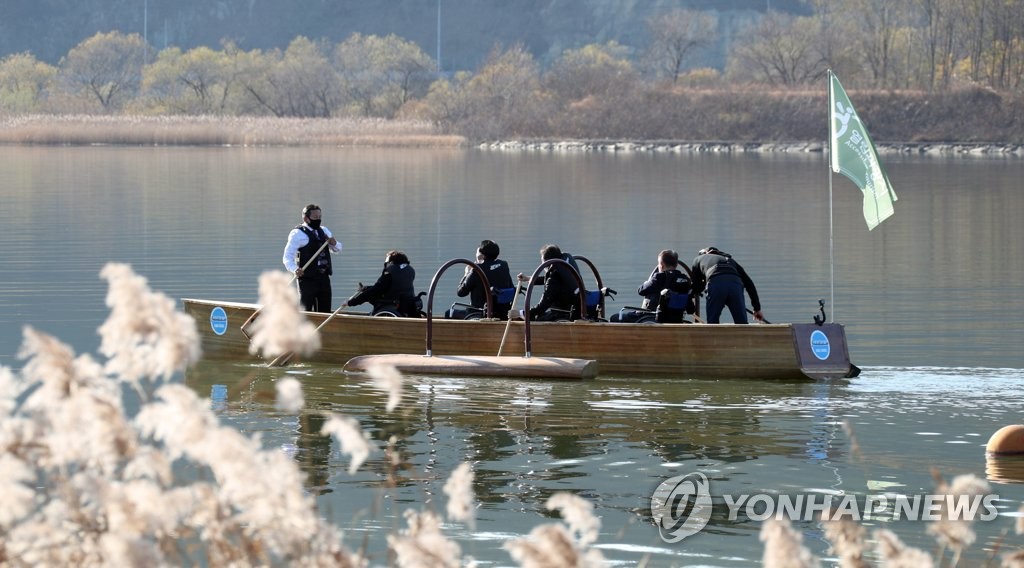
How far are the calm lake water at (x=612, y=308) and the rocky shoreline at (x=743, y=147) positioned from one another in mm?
16736

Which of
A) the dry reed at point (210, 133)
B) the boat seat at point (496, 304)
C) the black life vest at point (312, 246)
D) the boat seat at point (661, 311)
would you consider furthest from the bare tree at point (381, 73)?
the boat seat at point (661, 311)

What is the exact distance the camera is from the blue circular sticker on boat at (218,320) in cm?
1911

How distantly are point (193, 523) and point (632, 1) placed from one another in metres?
160

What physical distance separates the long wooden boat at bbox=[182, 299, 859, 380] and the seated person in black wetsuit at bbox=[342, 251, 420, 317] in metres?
0.35

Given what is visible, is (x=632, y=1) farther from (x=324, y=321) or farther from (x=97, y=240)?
(x=324, y=321)

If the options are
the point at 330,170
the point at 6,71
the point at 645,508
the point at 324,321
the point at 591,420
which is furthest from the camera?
the point at 6,71

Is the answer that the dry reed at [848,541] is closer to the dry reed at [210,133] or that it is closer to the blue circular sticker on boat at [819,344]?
the blue circular sticker on boat at [819,344]

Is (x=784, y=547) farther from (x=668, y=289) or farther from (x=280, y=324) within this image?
(x=668, y=289)

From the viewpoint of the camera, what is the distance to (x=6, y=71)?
128m

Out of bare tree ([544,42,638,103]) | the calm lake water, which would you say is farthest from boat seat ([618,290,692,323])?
bare tree ([544,42,638,103])

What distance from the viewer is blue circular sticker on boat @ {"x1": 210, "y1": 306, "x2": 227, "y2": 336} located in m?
19.1

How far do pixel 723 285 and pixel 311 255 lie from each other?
4708 millimetres

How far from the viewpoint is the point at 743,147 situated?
90250 mm

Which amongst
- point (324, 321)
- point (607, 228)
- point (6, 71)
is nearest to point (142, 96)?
point (6, 71)
